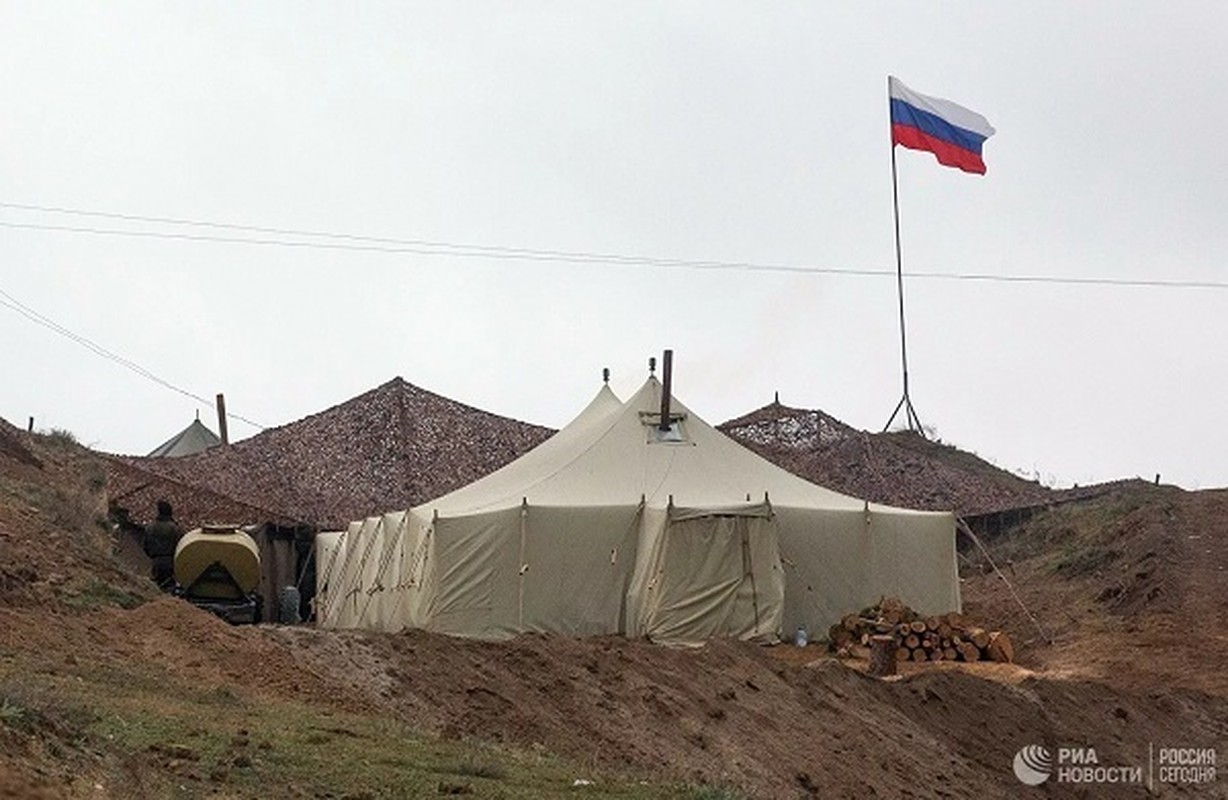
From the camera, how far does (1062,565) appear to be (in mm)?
29172

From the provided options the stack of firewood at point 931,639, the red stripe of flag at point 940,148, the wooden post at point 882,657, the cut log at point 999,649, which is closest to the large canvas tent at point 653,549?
the stack of firewood at point 931,639

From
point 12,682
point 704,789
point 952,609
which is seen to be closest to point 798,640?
point 952,609

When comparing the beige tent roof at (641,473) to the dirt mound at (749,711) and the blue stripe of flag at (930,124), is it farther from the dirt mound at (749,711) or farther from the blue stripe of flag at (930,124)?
the blue stripe of flag at (930,124)

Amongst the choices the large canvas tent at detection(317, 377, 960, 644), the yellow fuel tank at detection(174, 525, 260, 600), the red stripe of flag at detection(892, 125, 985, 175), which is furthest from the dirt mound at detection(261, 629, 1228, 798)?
the red stripe of flag at detection(892, 125, 985, 175)

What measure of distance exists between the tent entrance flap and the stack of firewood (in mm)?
1044

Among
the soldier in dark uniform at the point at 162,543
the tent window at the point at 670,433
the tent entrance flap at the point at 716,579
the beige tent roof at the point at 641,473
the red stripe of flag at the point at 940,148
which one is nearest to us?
the tent entrance flap at the point at 716,579

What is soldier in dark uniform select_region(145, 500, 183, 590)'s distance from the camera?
24938 millimetres

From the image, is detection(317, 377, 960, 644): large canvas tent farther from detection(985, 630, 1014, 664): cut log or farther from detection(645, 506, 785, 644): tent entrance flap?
detection(985, 630, 1014, 664): cut log

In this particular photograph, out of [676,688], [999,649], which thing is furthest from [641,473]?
[676,688]

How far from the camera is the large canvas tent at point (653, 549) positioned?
22.8 m

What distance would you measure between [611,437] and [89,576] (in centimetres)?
940

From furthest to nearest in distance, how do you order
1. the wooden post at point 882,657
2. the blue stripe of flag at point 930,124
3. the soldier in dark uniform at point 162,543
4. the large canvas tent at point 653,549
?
the blue stripe of flag at point 930,124
the soldier in dark uniform at point 162,543
the large canvas tent at point 653,549
the wooden post at point 882,657

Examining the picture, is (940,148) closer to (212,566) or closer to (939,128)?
(939,128)

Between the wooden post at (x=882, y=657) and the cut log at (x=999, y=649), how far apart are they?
225 cm
